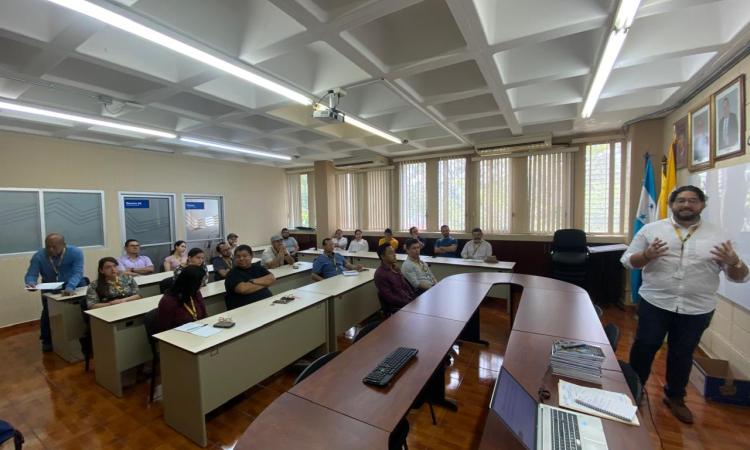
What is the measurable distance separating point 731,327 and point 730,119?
1858mm

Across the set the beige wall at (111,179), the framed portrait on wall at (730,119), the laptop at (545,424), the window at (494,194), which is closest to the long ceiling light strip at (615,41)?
the framed portrait on wall at (730,119)

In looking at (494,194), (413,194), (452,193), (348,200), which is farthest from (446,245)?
(348,200)

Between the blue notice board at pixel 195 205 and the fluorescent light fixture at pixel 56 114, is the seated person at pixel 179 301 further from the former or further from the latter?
the blue notice board at pixel 195 205

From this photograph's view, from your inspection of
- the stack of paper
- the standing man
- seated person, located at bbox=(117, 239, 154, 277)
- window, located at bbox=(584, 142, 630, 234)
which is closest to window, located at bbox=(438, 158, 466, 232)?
window, located at bbox=(584, 142, 630, 234)

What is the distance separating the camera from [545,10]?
2.04 metres

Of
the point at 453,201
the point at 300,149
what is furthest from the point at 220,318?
the point at 453,201

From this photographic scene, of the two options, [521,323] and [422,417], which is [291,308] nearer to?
[422,417]

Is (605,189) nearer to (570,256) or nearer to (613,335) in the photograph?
(570,256)

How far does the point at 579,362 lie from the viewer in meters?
1.47

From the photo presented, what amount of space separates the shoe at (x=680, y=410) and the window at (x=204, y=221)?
25.4ft

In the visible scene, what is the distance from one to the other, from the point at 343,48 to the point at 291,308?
2274mm

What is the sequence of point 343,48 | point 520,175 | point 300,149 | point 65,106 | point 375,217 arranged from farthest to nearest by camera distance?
point 375,217 → point 300,149 → point 520,175 → point 65,106 → point 343,48

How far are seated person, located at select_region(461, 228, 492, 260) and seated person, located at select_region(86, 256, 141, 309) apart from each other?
499cm

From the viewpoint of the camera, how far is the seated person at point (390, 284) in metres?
3.15
